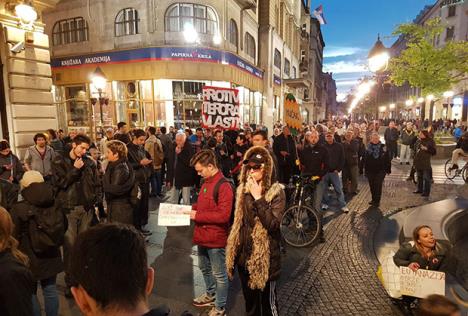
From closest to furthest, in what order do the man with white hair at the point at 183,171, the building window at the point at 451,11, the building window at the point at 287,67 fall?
the man with white hair at the point at 183,171
the building window at the point at 287,67
the building window at the point at 451,11

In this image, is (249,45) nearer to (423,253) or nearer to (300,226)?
(300,226)

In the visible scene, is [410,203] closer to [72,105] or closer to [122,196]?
[122,196]

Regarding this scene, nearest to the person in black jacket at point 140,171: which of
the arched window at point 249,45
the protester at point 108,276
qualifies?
the protester at point 108,276

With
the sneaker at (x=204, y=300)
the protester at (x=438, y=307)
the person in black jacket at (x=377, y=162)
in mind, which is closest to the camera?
the protester at (x=438, y=307)

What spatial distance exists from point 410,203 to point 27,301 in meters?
9.14

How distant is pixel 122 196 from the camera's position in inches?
187

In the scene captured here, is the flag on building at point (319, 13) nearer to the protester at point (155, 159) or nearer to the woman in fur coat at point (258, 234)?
the protester at point (155, 159)

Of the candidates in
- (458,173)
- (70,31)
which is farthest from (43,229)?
(70,31)

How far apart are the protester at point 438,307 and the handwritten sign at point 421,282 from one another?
1.43 metres

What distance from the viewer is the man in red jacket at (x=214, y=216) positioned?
11.0 ft

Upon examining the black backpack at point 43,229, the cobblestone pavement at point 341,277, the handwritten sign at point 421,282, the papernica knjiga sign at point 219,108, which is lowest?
the cobblestone pavement at point 341,277

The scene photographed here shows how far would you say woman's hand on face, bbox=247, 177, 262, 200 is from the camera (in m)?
2.99

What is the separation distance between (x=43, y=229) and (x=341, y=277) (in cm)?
403

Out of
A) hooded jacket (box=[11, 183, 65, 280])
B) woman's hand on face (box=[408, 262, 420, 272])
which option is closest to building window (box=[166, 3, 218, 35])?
hooded jacket (box=[11, 183, 65, 280])
